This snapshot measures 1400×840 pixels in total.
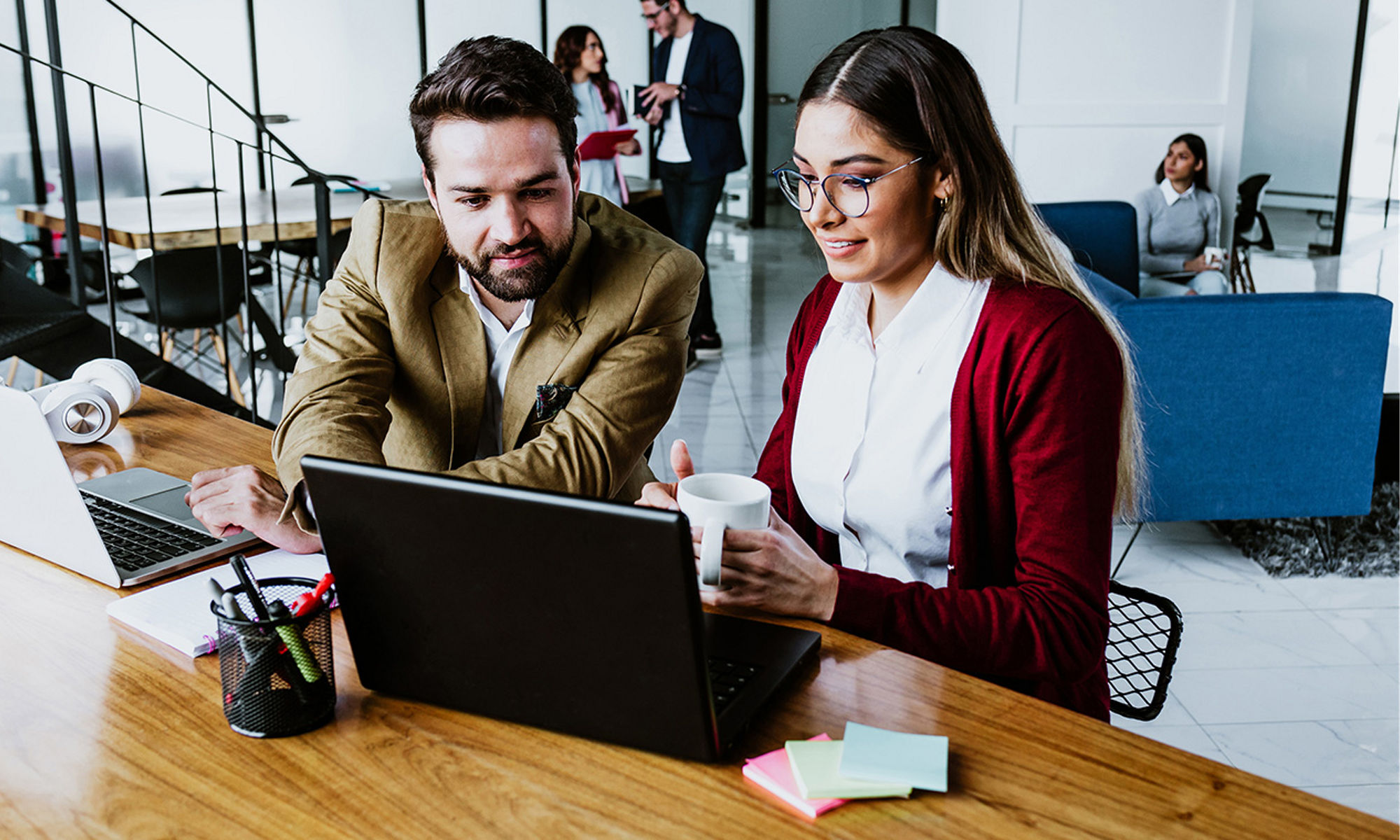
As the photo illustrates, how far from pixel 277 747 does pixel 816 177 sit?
0.90 m

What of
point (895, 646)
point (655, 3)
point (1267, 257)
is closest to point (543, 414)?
point (895, 646)

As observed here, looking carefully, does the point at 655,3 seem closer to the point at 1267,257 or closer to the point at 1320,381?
the point at 1320,381

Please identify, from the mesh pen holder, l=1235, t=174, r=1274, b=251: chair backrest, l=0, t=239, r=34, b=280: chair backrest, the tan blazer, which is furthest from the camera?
l=1235, t=174, r=1274, b=251: chair backrest

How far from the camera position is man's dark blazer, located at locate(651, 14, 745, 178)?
5.70 metres

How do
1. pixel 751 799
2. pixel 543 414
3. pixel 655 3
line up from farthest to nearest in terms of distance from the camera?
pixel 655 3 → pixel 543 414 → pixel 751 799

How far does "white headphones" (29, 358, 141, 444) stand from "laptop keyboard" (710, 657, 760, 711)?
4.31 feet

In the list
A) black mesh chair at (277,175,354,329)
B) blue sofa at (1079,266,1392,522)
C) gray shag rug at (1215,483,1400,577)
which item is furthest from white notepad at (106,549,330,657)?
black mesh chair at (277,175,354,329)

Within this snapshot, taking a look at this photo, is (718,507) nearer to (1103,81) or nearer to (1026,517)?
(1026,517)

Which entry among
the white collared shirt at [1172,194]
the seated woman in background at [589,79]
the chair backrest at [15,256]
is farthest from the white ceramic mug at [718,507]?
the white collared shirt at [1172,194]

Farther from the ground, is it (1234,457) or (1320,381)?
(1320,381)

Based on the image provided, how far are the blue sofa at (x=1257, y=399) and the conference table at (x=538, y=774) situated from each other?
2.27 meters

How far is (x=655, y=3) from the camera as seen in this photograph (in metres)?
5.82

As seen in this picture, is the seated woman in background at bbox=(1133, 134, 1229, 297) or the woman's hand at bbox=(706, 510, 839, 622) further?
the seated woman in background at bbox=(1133, 134, 1229, 297)

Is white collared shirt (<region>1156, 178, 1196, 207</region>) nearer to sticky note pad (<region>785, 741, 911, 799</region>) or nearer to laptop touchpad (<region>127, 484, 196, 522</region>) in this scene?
laptop touchpad (<region>127, 484, 196, 522</region>)
